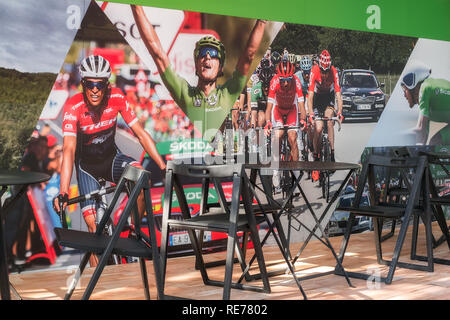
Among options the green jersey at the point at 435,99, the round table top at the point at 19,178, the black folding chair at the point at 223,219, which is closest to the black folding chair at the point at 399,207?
the black folding chair at the point at 223,219

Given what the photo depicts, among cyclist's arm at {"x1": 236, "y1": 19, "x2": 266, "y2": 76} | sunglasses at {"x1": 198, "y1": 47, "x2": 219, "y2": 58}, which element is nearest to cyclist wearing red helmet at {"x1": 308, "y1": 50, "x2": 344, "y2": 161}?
cyclist's arm at {"x1": 236, "y1": 19, "x2": 266, "y2": 76}

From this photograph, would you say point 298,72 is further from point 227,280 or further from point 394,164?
point 227,280

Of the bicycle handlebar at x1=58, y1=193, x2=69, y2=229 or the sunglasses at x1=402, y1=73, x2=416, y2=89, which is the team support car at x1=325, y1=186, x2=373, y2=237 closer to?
the sunglasses at x1=402, y1=73, x2=416, y2=89

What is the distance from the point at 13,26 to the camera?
15.3 ft

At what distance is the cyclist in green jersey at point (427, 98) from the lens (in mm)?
7270

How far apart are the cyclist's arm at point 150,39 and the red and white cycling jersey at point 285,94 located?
1178mm

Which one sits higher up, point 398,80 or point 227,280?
point 398,80

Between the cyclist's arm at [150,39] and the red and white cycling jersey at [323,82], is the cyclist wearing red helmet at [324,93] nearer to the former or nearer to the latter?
the red and white cycling jersey at [323,82]

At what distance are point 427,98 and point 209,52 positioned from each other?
3116 mm

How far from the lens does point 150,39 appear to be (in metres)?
5.28

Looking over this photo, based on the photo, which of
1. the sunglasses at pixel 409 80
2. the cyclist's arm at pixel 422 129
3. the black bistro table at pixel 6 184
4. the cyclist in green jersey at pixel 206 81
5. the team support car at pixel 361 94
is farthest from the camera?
the cyclist's arm at pixel 422 129
